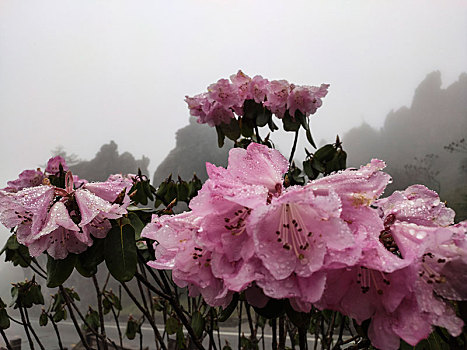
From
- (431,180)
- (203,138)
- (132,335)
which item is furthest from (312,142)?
(203,138)

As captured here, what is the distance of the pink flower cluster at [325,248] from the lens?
0.21 metres

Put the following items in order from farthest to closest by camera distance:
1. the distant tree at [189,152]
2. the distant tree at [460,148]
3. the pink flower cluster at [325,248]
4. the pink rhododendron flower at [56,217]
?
the distant tree at [189,152], the distant tree at [460,148], the pink rhododendron flower at [56,217], the pink flower cluster at [325,248]

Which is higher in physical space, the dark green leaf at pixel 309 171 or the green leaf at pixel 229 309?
the dark green leaf at pixel 309 171

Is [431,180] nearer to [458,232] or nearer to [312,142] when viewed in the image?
[312,142]

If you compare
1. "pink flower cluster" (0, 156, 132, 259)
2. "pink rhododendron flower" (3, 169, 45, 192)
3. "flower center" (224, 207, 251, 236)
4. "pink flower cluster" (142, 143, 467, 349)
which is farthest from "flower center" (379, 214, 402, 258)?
"pink rhododendron flower" (3, 169, 45, 192)

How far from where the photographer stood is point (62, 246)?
37 cm

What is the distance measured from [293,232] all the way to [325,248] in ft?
0.12

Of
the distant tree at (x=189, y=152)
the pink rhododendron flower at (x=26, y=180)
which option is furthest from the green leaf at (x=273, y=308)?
the distant tree at (x=189, y=152)

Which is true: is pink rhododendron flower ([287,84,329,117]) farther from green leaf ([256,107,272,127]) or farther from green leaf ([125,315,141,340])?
green leaf ([125,315,141,340])

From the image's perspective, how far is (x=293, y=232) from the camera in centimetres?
25

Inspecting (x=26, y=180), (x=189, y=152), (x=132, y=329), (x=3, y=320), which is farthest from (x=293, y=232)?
(x=189, y=152)

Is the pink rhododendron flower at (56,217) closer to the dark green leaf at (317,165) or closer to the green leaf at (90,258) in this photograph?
the green leaf at (90,258)

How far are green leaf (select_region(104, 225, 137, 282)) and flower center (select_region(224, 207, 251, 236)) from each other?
0.20 meters

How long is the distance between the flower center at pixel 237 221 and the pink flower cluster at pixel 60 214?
0.18 meters
